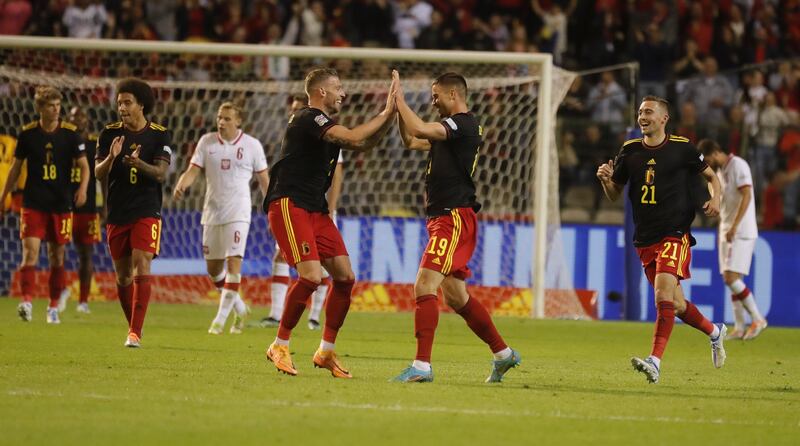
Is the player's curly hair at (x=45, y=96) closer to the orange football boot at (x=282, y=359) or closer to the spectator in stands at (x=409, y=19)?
the orange football boot at (x=282, y=359)

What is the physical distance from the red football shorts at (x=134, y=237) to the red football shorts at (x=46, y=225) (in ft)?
8.84

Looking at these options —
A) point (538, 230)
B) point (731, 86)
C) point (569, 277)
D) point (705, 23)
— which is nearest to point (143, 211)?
point (538, 230)

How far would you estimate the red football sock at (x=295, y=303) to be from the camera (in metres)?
9.08

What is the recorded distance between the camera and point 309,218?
30.2ft

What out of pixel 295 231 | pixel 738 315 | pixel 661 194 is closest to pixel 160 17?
pixel 738 315

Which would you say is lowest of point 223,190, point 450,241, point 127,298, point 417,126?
point 127,298

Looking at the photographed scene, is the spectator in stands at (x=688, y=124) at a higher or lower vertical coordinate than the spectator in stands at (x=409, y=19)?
lower

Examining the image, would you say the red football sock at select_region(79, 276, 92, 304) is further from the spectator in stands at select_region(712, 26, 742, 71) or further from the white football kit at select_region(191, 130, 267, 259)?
the spectator in stands at select_region(712, 26, 742, 71)

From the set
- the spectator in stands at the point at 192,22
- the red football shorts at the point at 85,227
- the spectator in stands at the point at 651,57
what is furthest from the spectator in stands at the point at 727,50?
the red football shorts at the point at 85,227

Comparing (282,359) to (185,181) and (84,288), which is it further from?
(84,288)

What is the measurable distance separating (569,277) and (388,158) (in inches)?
123

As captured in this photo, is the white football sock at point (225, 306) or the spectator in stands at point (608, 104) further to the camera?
the spectator in stands at point (608, 104)

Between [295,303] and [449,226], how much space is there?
120 centimetres

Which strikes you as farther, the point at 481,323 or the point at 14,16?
the point at 14,16
